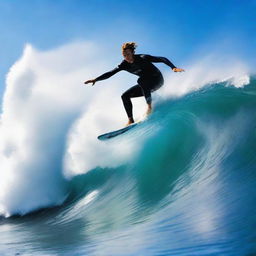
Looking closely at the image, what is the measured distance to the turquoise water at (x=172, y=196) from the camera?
3434 mm

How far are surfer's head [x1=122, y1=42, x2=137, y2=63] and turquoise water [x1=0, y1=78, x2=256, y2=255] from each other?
225 centimetres

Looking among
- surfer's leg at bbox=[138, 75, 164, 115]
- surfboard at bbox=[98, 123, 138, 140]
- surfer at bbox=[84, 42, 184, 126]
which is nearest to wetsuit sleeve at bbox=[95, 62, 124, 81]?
surfer at bbox=[84, 42, 184, 126]

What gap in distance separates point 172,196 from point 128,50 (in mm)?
3015

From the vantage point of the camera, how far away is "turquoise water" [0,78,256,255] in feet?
11.3

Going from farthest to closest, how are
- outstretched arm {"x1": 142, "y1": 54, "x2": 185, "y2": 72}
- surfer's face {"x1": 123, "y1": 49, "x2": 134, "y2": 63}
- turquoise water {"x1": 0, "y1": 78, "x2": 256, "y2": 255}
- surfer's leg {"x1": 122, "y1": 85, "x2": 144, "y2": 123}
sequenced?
surfer's leg {"x1": 122, "y1": 85, "x2": 144, "y2": 123}
surfer's face {"x1": 123, "y1": 49, "x2": 134, "y2": 63}
outstretched arm {"x1": 142, "y1": 54, "x2": 185, "y2": 72}
turquoise water {"x1": 0, "y1": 78, "x2": 256, "y2": 255}

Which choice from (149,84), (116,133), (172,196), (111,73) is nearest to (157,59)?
(149,84)

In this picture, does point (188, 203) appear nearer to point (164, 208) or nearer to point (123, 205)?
point (164, 208)

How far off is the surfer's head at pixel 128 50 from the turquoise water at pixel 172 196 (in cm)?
225

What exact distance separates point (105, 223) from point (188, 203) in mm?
1325

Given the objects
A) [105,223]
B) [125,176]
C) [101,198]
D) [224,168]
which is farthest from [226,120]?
[105,223]

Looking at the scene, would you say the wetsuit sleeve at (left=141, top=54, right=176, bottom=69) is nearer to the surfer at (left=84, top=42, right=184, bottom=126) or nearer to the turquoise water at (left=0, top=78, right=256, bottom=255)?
the surfer at (left=84, top=42, right=184, bottom=126)

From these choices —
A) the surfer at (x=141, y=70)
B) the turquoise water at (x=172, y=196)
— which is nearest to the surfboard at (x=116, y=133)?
the surfer at (x=141, y=70)

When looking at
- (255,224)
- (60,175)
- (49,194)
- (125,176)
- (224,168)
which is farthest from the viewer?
(60,175)

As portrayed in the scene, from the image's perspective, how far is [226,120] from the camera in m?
7.68
